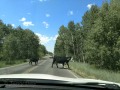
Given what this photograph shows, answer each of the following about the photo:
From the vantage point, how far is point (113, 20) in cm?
4356

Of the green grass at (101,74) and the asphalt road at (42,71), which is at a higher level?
the asphalt road at (42,71)

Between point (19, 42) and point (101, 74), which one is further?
point (19, 42)

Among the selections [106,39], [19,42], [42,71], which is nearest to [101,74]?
[42,71]

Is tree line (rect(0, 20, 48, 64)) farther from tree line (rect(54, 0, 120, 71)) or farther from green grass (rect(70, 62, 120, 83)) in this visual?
green grass (rect(70, 62, 120, 83))

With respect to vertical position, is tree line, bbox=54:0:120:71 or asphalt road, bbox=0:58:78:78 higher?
tree line, bbox=54:0:120:71

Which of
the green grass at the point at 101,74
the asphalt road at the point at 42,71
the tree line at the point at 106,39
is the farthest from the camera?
the tree line at the point at 106,39

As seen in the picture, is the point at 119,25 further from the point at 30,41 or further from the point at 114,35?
the point at 30,41

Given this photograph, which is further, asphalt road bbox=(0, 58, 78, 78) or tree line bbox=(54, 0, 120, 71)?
tree line bbox=(54, 0, 120, 71)

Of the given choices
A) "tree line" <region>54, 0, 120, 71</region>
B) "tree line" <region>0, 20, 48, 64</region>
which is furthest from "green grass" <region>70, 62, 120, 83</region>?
"tree line" <region>0, 20, 48, 64</region>

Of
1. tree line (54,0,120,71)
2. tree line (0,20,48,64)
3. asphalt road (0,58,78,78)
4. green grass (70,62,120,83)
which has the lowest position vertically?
green grass (70,62,120,83)

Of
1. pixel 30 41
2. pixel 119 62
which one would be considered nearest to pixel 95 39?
pixel 119 62

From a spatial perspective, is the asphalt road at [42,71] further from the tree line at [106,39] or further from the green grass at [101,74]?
the tree line at [106,39]

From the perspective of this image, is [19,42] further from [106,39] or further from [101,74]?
[101,74]

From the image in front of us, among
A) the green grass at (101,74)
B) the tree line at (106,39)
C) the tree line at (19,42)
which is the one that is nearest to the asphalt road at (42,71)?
the green grass at (101,74)
